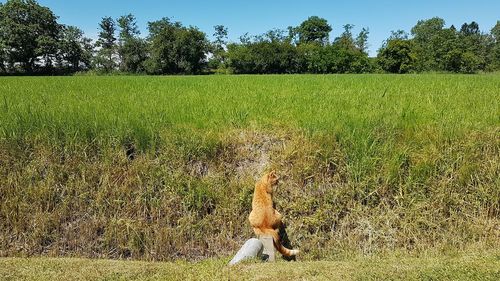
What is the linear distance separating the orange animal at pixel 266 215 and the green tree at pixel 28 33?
146 ft

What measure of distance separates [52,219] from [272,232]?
2013 mm

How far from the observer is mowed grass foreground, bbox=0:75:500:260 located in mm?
3127

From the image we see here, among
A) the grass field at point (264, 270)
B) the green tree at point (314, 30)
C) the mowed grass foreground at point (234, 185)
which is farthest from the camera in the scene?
the green tree at point (314, 30)

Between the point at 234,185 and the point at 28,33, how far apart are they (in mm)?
46379

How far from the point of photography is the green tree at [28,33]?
1566 inches

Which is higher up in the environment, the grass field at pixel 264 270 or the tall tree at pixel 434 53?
the tall tree at pixel 434 53

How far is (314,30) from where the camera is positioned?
69.1m

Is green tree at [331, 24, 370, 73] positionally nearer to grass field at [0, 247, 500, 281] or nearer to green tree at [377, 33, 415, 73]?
green tree at [377, 33, 415, 73]

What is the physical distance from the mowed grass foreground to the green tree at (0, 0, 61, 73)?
141ft

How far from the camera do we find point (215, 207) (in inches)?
129

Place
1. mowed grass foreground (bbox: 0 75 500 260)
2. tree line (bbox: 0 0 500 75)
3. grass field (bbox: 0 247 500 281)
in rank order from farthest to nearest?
tree line (bbox: 0 0 500 75), mowed grass foreground (bbox: 0 75 500 260), grass field (bbox: 0 247 500 281)

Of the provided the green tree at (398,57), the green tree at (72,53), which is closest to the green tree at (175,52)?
the green tree at (72,53)

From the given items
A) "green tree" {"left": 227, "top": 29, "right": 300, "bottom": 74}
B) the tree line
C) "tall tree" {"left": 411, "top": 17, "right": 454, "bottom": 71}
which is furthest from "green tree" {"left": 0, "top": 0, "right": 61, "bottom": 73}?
"tall tree" {"left": 411, "top": 17, "right": 454, "bottom": 71}

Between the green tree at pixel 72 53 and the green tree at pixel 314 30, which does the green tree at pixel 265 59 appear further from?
the green tree at pixel 314 30
